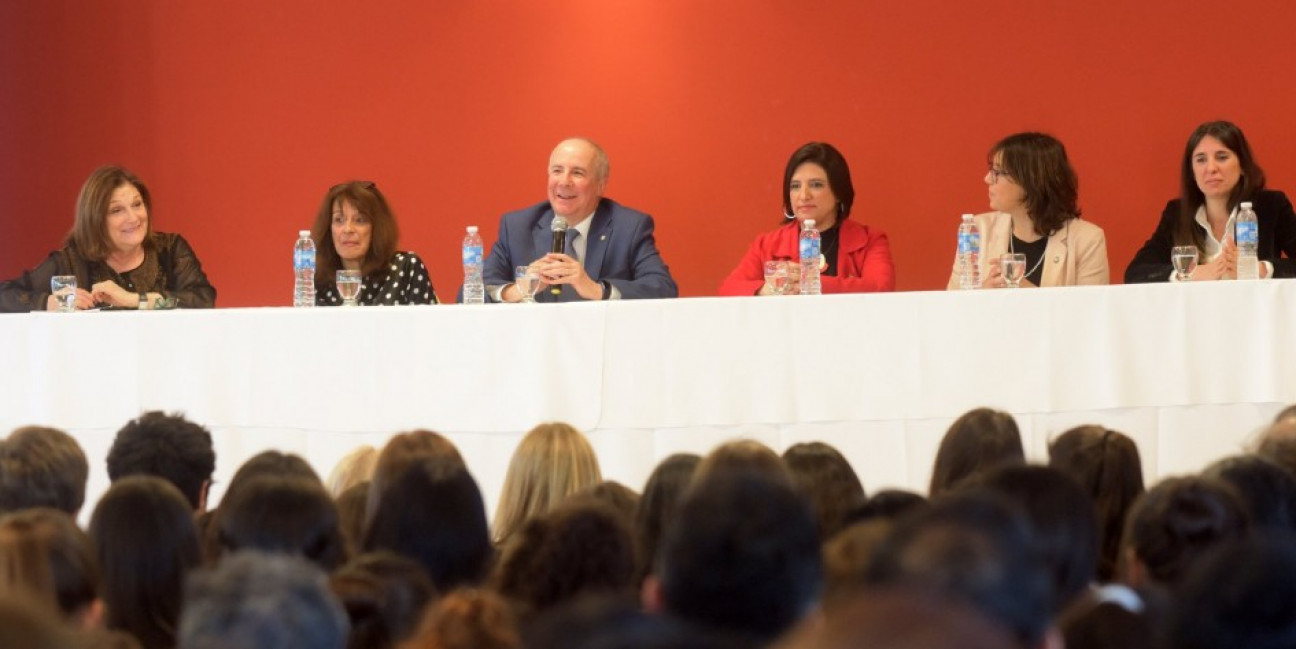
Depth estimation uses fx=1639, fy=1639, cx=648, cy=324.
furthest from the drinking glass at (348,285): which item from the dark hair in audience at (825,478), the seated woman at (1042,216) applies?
the dark hair in audience at (825,478)

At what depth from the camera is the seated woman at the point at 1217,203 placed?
5.08m

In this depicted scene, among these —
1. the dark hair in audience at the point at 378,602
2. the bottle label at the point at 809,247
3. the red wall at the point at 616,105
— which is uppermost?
the red wall at the point at 616,105

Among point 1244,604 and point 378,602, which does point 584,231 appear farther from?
point 1244,604

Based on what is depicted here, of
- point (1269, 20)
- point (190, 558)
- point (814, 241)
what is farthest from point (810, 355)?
point (1269, 20)

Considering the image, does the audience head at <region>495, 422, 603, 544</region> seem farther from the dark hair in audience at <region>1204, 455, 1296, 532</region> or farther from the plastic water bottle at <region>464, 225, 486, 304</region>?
the plastic water bottle at <region>464, 225, 486, 304</region>

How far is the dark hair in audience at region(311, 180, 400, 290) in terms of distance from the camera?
5.45 metres

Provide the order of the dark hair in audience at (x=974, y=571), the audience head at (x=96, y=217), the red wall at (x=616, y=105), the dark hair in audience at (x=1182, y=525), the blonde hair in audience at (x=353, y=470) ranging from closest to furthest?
1. the dark hair in audience at (x=974, y=571)
2. the dark hair in audience at (x=1182, y=525)
3. the blonde hair in audience at (x=353, y=470)
4. the audience head at (x=96, y=217)
5. the red wall at (x=616, y=105)

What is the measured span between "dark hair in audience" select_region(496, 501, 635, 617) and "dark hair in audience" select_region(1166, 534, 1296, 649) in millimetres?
736

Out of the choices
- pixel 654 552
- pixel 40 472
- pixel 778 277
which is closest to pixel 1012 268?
pixel 778 277

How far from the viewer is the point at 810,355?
412 centimetres

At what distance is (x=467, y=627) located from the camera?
1.61 metres

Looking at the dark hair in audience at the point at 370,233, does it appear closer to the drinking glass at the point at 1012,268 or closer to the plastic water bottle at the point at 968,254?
the plastic water bottle at the point at 968,254

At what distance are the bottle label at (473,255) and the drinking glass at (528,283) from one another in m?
0.19

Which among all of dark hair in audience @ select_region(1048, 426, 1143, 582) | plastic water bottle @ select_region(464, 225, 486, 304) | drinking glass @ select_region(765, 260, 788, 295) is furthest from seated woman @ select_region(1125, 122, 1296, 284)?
dark hair in audience @ select_region(1048, 426, 1143, 582)
